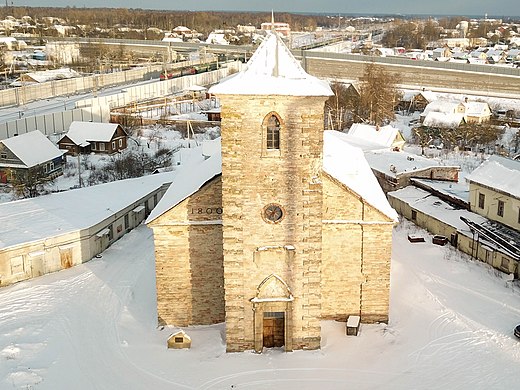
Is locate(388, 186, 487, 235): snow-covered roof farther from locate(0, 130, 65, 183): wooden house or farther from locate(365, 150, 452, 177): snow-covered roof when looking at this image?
locate(0, 130, 65, 183): wooden house

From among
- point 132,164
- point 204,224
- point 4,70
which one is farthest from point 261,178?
point 4,70

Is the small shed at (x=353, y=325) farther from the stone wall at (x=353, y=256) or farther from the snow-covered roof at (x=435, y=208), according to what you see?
the snow-covered roof at (x=435, y=208)

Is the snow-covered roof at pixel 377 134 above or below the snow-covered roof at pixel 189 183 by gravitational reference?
below

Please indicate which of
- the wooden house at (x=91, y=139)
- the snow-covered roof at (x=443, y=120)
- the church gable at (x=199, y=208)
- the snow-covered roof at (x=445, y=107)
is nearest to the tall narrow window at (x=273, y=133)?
the church gable at (x=199, y=208)

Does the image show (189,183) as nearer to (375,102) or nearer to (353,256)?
(353,256)

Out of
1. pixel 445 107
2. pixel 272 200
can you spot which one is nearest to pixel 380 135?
pixel 445 107

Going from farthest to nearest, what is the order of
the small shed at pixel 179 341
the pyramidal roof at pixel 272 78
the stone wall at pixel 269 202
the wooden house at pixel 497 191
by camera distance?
1. the wooden house at pixel 497 191
2. the small shed at pixel 179 341
3. the stone wall at pixel 269 202
4. the pyramidal roof at pixel 272 78

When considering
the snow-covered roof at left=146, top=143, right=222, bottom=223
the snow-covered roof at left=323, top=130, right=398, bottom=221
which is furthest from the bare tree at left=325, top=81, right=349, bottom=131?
the snow-covered roof at left=146, top=143, right=222, bottom=223
